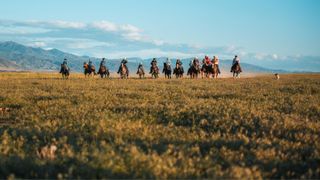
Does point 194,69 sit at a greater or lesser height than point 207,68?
lesser

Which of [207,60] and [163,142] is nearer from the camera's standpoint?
[163,142]

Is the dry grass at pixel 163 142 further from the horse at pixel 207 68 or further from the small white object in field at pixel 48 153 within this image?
the horse at pixel 207 68

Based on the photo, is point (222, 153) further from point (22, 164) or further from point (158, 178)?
point (22, 164)

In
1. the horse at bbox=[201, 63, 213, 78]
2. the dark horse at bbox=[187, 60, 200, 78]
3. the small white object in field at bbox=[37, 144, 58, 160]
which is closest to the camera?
the small white object in field at bbox=[37, 144, 58, 160]

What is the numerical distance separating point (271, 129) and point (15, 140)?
6.77 meters

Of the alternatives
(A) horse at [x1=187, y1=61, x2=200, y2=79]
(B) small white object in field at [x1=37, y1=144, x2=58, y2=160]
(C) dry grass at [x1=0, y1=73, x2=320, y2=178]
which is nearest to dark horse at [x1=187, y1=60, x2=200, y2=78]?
(A) horse at [x1=187, y1=61, x2=200, y2=79]

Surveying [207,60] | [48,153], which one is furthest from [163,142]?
[207,60]

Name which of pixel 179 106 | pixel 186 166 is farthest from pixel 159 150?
pixel 179 106

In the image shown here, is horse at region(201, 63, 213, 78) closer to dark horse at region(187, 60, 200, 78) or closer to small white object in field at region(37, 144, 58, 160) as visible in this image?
dark horse at region(187, 60, 200, 78)

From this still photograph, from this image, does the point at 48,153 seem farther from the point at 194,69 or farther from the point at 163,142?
the point at 194,69

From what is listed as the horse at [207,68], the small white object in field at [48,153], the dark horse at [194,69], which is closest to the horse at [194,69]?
the dark horse at [194,69]

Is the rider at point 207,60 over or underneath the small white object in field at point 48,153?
over

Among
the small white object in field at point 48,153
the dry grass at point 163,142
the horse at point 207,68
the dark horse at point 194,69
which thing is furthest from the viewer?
the dark horse at point 194,69

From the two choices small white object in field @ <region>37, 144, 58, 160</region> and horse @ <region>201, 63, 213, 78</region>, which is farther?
horse @ <region>201, 63, 213, 78</region>
